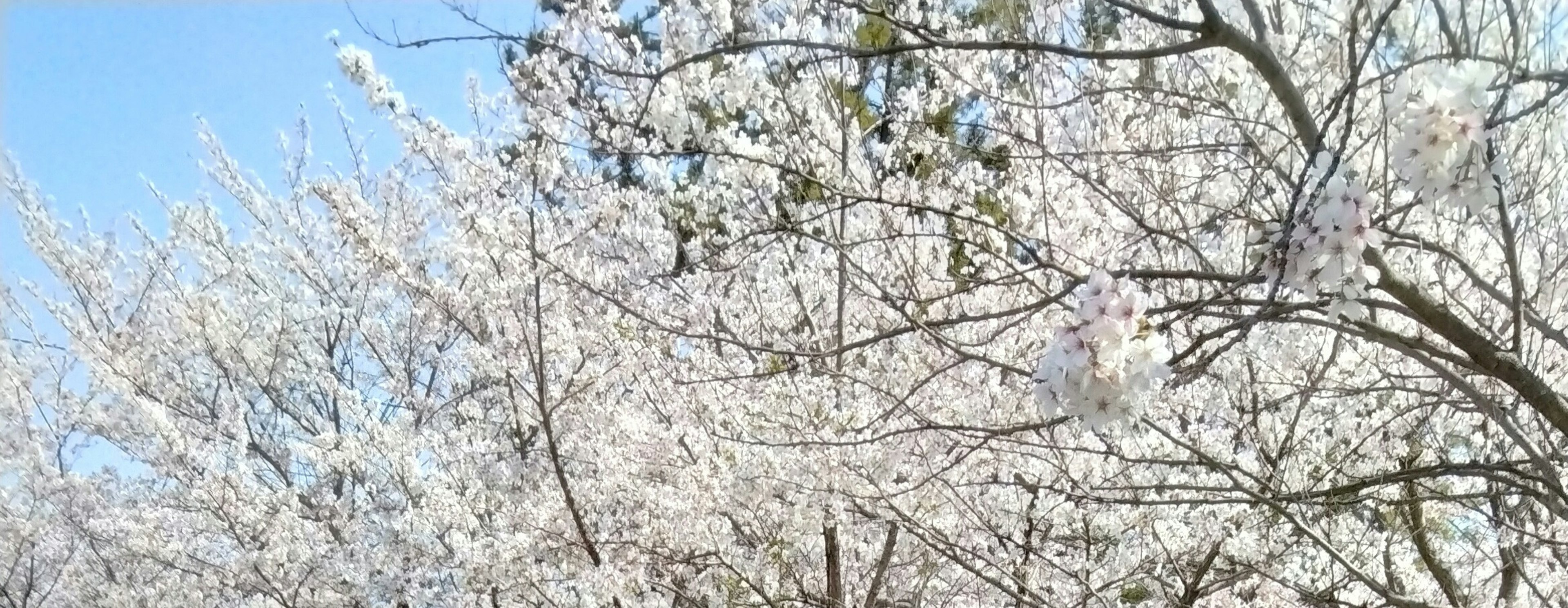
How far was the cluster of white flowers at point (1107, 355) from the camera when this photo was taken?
51.4 inches

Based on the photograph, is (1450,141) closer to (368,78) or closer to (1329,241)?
(1329,241)

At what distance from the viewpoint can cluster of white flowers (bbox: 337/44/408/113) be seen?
339cm

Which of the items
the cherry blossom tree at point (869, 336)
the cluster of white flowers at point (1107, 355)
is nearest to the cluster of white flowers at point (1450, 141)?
the cherry blossom tree at point (869, 336)

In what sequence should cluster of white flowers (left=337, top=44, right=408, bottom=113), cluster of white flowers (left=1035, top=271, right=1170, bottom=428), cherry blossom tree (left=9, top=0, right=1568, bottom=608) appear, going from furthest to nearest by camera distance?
cluster of white flowers (left=337, top=44, right=408, bottom=113), cherry blossom tree (left=9, top=0, right=1568, bottom=608), cluster of white flowers (left=1035, top=271, right=1170, bottom=428)

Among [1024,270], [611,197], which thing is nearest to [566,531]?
[611,197]

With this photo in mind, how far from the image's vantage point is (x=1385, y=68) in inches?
87.3

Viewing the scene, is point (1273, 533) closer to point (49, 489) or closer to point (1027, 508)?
point (1027, 508)

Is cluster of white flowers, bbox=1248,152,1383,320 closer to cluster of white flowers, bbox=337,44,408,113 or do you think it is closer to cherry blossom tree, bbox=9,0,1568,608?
cherry blossom tree, bbox=9,0,1568,608

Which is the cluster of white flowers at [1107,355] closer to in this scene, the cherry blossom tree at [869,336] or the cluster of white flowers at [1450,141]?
the cherry blossom tree at [869,336]

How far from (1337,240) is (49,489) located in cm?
765

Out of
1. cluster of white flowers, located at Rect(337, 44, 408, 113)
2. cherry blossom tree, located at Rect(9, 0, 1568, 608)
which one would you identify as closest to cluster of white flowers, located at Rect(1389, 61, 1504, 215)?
cherry blossom tree, located at Rect(9, 0, 1568, 608)

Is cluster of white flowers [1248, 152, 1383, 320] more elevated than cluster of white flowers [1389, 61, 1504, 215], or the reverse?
cluster of white flowers [1389, 61, 1504, 215]

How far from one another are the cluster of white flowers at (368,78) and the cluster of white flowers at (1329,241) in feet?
10.4

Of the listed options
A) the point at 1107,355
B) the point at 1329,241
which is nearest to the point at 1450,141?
the point at 1329,241
